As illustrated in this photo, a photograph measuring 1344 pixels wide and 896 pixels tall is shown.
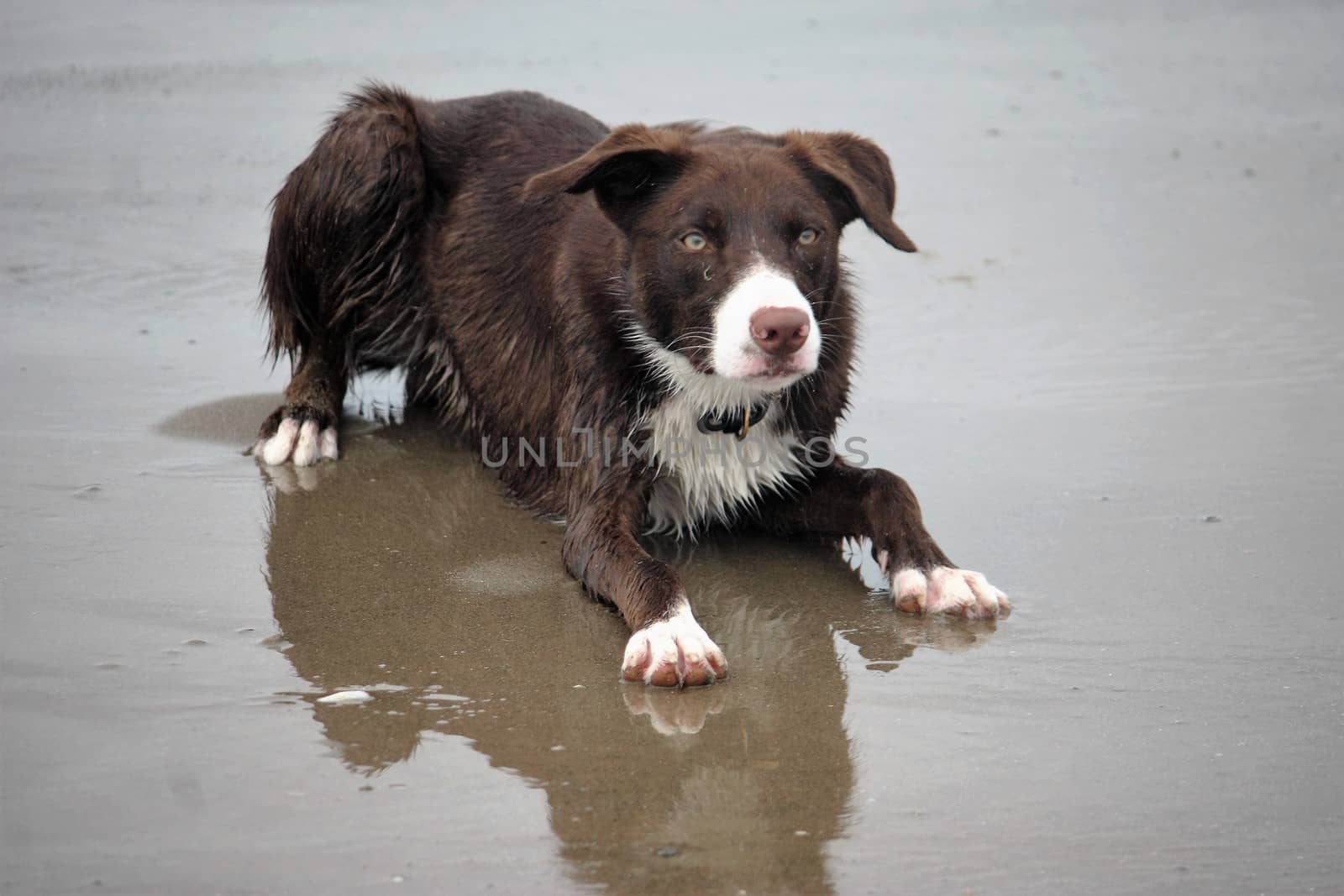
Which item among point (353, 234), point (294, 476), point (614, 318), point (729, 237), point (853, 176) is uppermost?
point (853, 176)

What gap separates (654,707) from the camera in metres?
3.68

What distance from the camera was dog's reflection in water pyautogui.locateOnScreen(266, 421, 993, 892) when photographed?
10.2 ft

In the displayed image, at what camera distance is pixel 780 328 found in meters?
4.12

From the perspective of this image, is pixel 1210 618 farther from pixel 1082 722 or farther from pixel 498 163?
pixel 498 163

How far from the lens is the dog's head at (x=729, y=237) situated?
4.20 meters

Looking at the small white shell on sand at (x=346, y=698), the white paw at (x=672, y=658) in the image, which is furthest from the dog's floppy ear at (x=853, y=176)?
the small white shell on sand at (x=346, y=698)

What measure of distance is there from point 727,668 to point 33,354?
3.59 metres

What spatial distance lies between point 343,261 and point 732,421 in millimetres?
1805

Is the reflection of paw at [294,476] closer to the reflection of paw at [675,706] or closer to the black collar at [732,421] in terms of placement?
the black collar at [732,421]

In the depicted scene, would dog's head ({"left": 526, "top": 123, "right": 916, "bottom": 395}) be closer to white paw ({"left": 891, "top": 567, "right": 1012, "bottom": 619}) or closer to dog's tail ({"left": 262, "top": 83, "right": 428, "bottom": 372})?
white paw ({"left": 891, "top": 567, "right": 1012, "bottom": 619})

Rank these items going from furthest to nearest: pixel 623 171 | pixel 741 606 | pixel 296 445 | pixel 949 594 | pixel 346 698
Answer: pixel 296 445 → pixel 623 171 → pixel 741 606 → pixel 949 594 → pixel 346 698

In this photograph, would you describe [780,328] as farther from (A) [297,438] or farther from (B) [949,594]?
(A) [297,438]

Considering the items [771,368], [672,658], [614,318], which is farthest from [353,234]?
[672,658]

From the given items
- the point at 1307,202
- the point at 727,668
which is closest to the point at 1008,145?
the point at 1307,202
